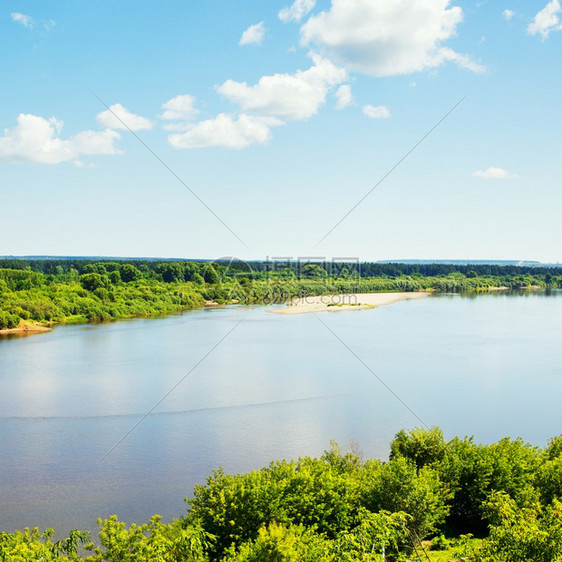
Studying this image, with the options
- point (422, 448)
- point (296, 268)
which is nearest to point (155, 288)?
point (296, 268)

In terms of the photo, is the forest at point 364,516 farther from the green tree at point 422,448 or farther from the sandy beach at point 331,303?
the sandy beach at point 331,303

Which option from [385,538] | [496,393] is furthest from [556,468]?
[496,393]

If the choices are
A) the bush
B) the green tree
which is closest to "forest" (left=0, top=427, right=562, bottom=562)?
the green tree

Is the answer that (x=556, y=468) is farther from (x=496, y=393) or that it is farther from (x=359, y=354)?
(x=359, y=354)

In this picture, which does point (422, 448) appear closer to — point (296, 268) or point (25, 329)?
point (25, 329)

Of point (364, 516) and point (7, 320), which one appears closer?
point (364, 516)
